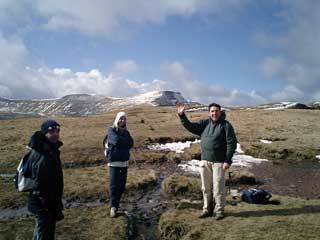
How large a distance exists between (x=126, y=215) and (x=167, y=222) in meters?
2.24

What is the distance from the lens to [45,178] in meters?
8.72

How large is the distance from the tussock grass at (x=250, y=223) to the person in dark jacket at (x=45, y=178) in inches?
199

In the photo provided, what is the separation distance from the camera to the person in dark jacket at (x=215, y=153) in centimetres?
1264

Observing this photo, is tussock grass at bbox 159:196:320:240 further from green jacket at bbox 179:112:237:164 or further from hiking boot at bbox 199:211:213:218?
green jacket at bbox 179:112:237:164

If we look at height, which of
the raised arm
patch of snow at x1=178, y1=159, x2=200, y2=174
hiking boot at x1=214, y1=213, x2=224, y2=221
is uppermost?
the raised arm

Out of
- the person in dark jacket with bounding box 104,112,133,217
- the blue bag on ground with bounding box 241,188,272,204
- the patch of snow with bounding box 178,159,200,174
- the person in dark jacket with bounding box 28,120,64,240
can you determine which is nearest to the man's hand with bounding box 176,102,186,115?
the person in dark jacket with bounding box 104,112,133,217

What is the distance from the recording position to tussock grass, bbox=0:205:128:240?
12.4m

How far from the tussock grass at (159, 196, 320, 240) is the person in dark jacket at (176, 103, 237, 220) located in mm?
715

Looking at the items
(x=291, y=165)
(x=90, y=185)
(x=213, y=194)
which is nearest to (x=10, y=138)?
(x=90, y=185)

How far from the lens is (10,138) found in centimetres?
4219

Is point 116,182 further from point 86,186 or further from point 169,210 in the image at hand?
point 86,186

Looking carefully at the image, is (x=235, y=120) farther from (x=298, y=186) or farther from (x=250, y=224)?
(x=250, y=224)

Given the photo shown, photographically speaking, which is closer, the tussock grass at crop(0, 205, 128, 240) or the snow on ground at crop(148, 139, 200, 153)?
the tussock grass at crop(0, 205, 128, 240)

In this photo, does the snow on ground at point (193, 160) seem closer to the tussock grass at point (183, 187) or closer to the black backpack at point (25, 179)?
the tussock grass at point (183, 187)
